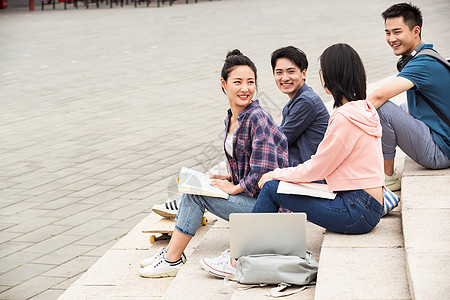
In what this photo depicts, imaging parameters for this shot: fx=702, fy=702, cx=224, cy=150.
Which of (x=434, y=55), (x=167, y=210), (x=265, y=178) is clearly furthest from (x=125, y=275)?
(x=434, y=55)

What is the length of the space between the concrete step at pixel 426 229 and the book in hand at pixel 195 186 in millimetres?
991

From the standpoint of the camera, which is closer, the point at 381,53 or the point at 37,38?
the point at 381,53

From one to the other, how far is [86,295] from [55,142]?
4169mm

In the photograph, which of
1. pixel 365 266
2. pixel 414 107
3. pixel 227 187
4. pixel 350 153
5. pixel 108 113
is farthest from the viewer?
pixel 108 113

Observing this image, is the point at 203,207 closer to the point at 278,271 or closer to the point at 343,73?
the point at 278,271

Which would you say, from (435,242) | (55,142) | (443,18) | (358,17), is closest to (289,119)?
(435,242)

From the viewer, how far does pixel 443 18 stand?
1794cm

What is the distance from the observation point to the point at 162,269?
13.1ft

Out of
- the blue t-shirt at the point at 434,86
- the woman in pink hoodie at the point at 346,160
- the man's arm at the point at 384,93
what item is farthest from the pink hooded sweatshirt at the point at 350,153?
the blue t-shirt at the point at 434,86

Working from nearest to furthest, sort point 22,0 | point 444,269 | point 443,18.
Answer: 1. point 444,269
2. point 443,18
3. point 22,0

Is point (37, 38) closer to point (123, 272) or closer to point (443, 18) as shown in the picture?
point (443, 18)

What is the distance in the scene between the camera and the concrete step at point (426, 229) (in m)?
2.64

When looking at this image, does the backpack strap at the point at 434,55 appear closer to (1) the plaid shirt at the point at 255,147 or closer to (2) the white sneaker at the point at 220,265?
(1) the plaid shirt at the point at 255,147

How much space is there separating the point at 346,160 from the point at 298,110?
844 mm
